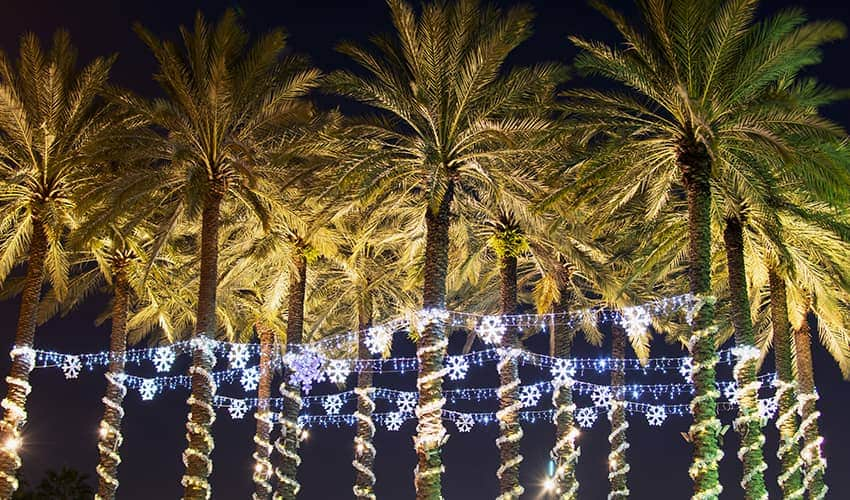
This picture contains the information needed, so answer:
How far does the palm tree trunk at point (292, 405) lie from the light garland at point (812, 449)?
544 inches

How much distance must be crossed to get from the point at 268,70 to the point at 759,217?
498 inches

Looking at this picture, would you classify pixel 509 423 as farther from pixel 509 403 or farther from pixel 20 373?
pixel 20 373

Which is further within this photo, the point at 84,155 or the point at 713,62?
the point at 84,155

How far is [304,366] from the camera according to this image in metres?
25.8

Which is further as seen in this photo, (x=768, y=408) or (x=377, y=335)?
(x=768, y=408)

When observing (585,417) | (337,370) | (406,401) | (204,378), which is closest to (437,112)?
(204,378)

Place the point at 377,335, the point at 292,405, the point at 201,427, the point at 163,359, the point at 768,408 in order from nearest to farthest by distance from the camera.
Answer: the point at 201,427 → the point at 377,335 → the point at 163,359 → the point at 292,405 → the point at 768,408

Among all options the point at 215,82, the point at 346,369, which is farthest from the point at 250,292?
the point at 215,82

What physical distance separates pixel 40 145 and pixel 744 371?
18.5 metres

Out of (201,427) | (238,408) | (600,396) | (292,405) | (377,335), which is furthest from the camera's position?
(238,408)

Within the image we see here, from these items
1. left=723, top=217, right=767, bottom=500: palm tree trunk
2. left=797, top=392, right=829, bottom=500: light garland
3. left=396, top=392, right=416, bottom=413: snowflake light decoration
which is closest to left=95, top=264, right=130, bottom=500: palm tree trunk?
left=396, top=392, right=416, bottom=413: snowflake light decoration

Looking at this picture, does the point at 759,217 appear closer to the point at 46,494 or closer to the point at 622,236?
the point at 622,236

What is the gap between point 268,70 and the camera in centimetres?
2317

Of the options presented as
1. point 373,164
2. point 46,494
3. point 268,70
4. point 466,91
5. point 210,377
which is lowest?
point 46,494
